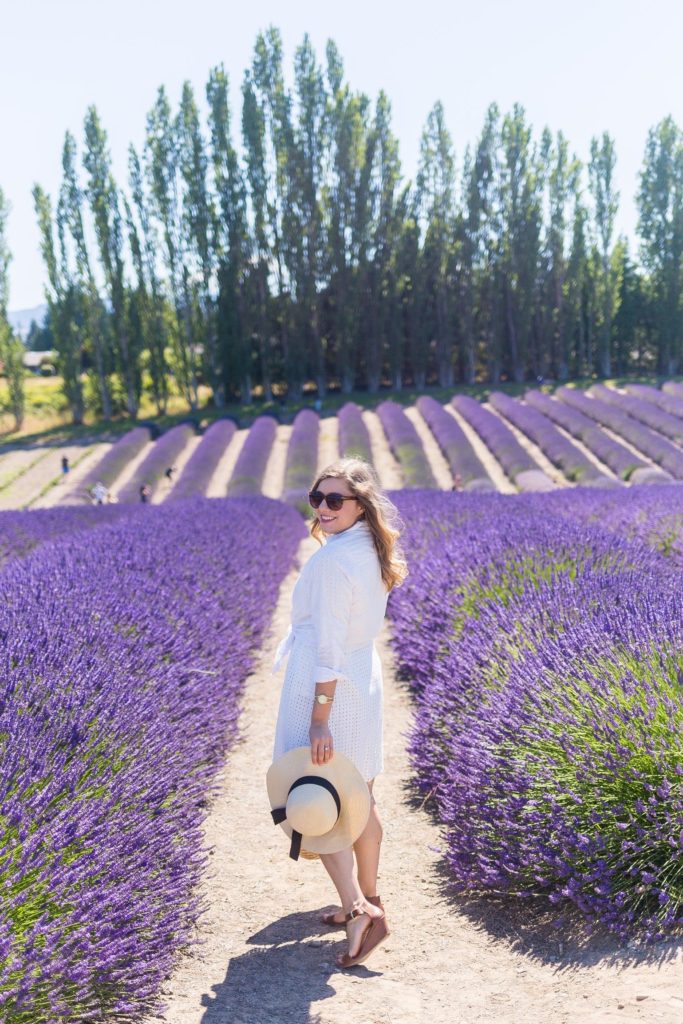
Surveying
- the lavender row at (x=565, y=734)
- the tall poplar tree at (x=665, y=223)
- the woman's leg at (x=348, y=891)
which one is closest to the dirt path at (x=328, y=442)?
the tall poplar tree at (x=665, y=223)

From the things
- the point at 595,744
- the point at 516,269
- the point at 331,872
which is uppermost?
the point at 516,269

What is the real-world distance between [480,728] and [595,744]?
2.75ft

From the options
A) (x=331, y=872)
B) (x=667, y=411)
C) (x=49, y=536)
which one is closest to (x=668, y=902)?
(x=331, y=872)

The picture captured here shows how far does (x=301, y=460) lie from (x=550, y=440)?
7.54 metres

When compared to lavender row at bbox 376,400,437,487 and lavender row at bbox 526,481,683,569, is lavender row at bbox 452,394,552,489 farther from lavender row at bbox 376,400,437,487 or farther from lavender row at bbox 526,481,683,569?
lavender row at bbox 526,481,683,569

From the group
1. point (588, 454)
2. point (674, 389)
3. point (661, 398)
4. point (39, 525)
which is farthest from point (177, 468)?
point (674, 389)

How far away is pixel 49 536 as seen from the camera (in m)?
10.3

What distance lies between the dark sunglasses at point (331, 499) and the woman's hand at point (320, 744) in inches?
28.3

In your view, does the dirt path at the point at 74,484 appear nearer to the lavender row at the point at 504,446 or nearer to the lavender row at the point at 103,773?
the lavender row at the point at 504,446

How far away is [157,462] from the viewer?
85.6 feet

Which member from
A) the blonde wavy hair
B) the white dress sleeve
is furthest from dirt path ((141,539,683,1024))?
the blonde wavy hair

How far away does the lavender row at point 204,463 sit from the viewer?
2206 centimetres

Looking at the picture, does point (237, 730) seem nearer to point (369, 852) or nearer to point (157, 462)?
point (369, 852)

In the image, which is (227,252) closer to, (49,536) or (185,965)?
(49,536)
